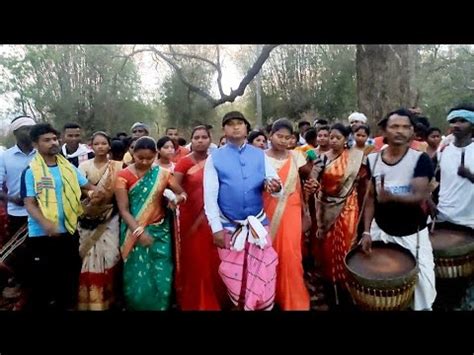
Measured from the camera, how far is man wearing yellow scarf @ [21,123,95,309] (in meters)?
3.13

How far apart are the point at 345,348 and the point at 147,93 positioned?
13.1 feet

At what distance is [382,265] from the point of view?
3035 mm

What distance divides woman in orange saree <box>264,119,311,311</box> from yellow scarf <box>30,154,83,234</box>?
4.26 feet

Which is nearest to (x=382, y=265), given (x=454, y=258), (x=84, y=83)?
(x=454, y=258)

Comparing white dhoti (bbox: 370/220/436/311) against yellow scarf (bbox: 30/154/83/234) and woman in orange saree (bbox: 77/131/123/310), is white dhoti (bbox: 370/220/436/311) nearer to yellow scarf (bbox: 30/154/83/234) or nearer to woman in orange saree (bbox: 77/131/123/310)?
woman in orange saree (bbox: 77/131/123/310)

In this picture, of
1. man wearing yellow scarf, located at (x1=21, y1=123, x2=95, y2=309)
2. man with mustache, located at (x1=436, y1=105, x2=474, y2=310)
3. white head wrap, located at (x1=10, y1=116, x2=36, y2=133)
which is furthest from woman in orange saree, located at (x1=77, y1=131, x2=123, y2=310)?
man with mustache, located at (x1=436, y1=105, x2=474, y2=310)

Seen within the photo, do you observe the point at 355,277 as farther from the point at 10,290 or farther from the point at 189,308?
the point at 10,290

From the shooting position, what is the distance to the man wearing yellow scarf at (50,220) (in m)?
3.13

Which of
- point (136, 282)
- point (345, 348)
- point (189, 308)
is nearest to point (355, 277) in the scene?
point (345, 348)

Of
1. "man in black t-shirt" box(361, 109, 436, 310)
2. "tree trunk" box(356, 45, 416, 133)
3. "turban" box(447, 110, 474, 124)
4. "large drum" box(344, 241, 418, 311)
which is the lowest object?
"large drum" box(344, 241, 418, 311)

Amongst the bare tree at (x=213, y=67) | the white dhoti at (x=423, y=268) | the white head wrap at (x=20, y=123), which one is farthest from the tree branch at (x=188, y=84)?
the white dhoti at (x=423, y=268)

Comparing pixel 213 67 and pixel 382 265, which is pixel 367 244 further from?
pixel 213 67

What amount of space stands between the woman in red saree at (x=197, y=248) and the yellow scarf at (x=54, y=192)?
0.71 meters

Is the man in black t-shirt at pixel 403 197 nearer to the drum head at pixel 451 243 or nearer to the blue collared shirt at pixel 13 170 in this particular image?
the drum head at pixel 451 243
